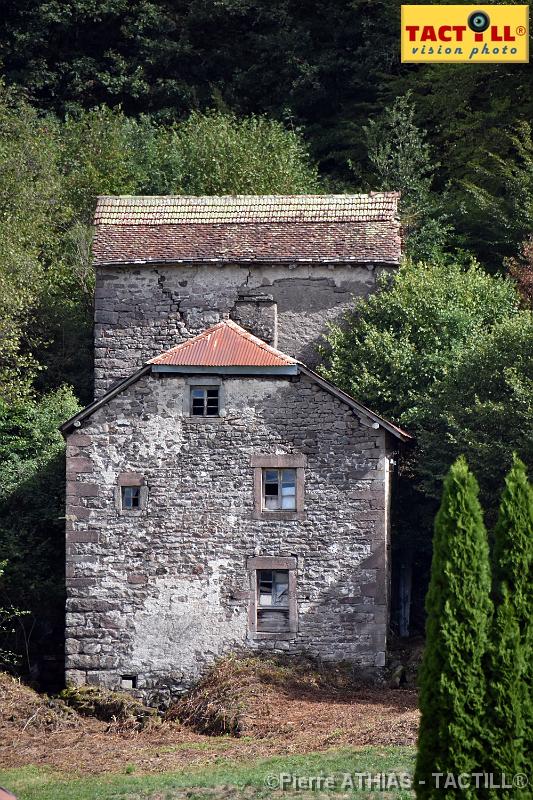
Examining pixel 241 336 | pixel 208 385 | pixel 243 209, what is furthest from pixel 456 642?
pixel 243 209

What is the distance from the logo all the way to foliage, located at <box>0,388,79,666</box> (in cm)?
1428

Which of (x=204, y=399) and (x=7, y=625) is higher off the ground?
(x=204, y=399)

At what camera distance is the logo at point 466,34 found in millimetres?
38938

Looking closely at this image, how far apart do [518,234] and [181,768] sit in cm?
2063

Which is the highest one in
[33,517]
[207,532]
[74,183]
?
[74,183]

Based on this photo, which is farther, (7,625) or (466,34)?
(466,34)

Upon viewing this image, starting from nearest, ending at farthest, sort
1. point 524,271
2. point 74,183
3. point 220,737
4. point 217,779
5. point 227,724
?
point 217,779
point 220,737
point 227,724
point 524,271
point 74,183

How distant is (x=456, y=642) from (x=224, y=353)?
11.6m

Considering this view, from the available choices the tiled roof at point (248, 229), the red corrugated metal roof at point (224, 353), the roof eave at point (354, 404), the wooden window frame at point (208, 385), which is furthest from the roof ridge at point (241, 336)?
the tiled roof at point (248, 229)

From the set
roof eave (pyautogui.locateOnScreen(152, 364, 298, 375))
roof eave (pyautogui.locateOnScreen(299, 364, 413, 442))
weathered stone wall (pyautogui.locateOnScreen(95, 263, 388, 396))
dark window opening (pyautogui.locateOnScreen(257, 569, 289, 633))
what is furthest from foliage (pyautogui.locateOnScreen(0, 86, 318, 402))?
dark window opening (pyautogui.locateOnScreen(257, 569, 289, 633))

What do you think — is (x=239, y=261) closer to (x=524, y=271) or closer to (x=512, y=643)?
(x=524, y=271)

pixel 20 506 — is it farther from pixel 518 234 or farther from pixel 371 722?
pixel 518 234

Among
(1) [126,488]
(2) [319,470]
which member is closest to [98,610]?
(1) [126,488]

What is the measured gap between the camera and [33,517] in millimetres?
31047
